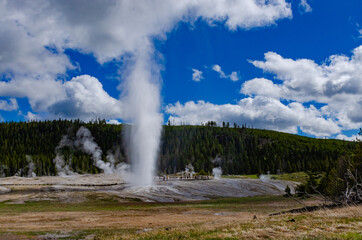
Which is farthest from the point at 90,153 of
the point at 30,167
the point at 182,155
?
the point at 182,155

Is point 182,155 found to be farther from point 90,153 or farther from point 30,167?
point 30,167

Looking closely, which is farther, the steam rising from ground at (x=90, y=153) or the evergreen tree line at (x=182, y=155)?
→ the steam rising from ground at (x=90, y=153)

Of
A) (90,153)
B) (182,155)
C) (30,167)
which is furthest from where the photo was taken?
(90,153)

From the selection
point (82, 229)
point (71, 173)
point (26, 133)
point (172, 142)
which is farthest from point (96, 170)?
point (82, 229)

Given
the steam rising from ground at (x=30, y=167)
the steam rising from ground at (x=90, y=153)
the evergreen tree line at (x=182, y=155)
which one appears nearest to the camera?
the steam rising from ground at (x=30, y=167)

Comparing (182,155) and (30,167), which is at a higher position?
(182,155)

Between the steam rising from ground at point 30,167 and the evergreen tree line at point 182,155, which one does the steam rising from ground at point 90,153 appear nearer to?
the evergreen tree line at point 182,155

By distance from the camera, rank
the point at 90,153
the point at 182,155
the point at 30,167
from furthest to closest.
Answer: the point at 90,153, the point at 182,155, the point at 30,167

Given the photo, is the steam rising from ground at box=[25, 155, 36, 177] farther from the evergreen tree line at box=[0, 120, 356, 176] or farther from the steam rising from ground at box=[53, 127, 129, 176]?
the steam rising from ground at box=[53, 127, 129, 176]

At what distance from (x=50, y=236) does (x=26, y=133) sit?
19830 centimetres

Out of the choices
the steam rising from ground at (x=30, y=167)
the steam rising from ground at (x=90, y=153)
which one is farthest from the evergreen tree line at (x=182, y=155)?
the steam rising from ground at (x=90, y=153)

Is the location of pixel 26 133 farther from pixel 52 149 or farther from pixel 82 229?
pixel 82 229

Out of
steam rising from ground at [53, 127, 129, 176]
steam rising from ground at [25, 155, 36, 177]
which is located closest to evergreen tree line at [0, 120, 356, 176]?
steam rising from ground at [25, 155, 36, 177]

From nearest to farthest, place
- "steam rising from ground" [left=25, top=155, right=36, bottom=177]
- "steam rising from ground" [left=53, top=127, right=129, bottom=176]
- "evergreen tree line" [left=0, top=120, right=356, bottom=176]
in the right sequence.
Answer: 1. "steam rising from ground" [left=25, top=155, right=36, bottom=177]
2. "evergreen tree line" [left=0, top=120, right=356, bottom=176]
3. "steam rising from ground" [left=53, top=127, right=129, bottom=176]
